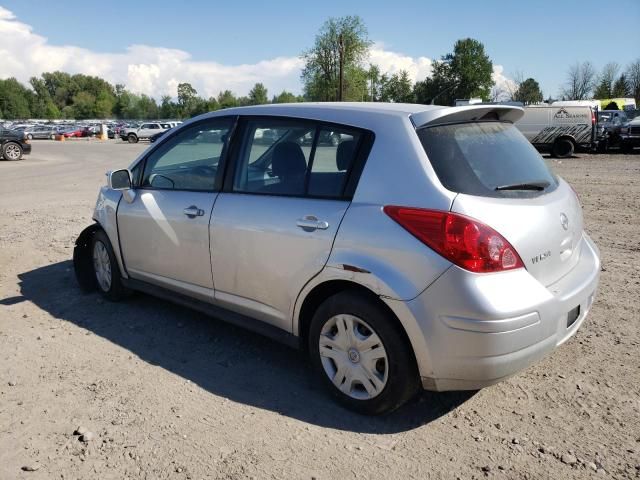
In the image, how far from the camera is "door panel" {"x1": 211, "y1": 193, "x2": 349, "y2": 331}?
123 inches

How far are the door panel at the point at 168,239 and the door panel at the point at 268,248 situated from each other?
149 millimetres

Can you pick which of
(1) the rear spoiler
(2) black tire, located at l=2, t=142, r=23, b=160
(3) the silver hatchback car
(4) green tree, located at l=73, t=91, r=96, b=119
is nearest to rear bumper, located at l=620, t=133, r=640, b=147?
(3) the silver hatchback car

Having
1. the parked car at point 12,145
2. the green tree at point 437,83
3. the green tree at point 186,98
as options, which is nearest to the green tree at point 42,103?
the green tree at point 186,98

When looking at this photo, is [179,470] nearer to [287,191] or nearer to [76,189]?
[287,191]

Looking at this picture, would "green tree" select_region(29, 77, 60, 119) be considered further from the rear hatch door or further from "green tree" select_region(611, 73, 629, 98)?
the rear hatch door

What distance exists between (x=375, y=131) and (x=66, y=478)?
2361mm

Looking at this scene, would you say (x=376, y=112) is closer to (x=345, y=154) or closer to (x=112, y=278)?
(x=345, y=154)

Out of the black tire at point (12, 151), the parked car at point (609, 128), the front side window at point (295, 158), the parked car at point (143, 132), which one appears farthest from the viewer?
the parked car at point (143, 132)

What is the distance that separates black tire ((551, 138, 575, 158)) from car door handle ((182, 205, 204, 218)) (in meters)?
20.2

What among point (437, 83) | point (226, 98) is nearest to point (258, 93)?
point (226, 98)

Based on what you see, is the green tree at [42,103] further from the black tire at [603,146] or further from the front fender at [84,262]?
the front fender at [84,262]

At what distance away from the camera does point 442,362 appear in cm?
272

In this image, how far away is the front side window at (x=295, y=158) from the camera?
10.5 feet

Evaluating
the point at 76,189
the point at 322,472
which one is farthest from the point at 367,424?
the point at 76,189
